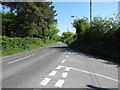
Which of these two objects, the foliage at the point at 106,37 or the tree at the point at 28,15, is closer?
the foliage at the point at 106,37

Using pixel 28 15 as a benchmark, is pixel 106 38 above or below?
below

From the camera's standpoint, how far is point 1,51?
17.6 meters

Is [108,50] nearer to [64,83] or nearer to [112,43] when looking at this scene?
[112,43]

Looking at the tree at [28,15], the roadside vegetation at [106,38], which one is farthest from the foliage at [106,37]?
the tree at [28,15]

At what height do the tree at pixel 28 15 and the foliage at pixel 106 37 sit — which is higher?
the tree at pixel 28 15

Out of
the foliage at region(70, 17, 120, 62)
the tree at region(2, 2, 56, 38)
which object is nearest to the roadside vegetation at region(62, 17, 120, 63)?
the foliage at region(70, 17, 120, 62)

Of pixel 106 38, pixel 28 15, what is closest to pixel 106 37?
pixel 106 38

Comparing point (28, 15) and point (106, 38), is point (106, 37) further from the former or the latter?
point (28, 15)

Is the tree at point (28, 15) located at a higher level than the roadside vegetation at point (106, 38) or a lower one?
higher

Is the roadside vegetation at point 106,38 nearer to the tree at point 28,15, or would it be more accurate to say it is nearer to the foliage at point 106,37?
the foliage at point 106,37

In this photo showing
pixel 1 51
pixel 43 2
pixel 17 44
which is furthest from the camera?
pixel 43 2

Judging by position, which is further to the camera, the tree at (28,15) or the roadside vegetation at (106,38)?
the tree at (28,15)

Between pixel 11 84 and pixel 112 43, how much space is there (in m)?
13.1

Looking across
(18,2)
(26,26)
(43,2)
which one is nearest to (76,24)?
(43,2)
